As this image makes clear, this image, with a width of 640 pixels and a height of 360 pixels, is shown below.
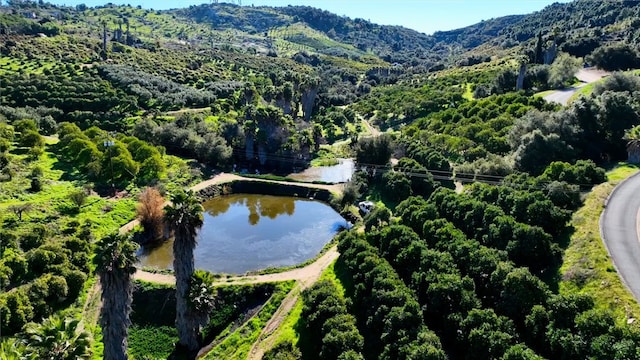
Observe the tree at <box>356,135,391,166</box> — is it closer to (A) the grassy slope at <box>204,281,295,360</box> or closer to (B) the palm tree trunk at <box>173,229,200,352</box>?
(A) the grassy slope at <box>204,281,295,360</box>

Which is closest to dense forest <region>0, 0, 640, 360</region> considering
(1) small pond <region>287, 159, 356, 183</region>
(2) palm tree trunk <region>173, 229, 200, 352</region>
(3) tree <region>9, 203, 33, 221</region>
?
(2) palm tree trunk <region>173, 229, 200, 352</region>

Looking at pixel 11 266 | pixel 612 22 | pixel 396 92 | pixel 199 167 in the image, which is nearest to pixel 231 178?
pixel 199 167

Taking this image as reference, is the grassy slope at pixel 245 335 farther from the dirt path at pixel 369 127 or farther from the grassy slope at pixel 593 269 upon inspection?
the dirt path at pixel 369 127

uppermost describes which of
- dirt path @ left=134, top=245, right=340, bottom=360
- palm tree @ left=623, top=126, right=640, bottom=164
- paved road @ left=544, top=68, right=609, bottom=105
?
paved road @ left=544, top=68, right=609, bottom=105

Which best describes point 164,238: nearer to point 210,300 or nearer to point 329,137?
point 210,300

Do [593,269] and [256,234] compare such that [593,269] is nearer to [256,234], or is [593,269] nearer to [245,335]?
[245,335]
